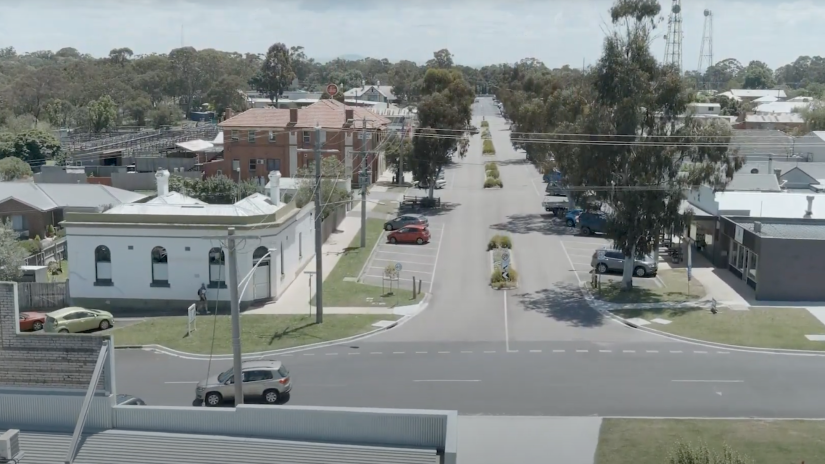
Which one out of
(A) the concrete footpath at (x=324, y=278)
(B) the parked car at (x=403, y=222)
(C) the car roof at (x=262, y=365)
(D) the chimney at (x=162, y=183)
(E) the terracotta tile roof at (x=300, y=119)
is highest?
(E) the terracotta tile roof at (x=300, y=119)

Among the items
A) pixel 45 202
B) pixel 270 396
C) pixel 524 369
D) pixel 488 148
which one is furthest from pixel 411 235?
pixel 488 148

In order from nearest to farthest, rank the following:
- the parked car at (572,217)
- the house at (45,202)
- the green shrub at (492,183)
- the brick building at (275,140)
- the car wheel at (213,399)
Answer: the car wheel at (213,399)
the house at (45,202)
the parked car at (572,217)
the brick building at (275,140)
the green shrub at (492,183)

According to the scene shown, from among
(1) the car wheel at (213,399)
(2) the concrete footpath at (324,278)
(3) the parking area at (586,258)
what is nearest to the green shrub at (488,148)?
(2) the concrete footpath at (324,278)

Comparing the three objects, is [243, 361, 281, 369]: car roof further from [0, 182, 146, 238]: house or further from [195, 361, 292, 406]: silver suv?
[0, 182, 146, 238]: house

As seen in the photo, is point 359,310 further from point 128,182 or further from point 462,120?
point 128,182

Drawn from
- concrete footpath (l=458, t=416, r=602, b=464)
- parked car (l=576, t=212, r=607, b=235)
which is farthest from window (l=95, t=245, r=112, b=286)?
parked car (l=576, t=212, r=607, b=235)

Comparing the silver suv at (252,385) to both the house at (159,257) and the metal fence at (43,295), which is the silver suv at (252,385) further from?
the metal fence at (43,295)
